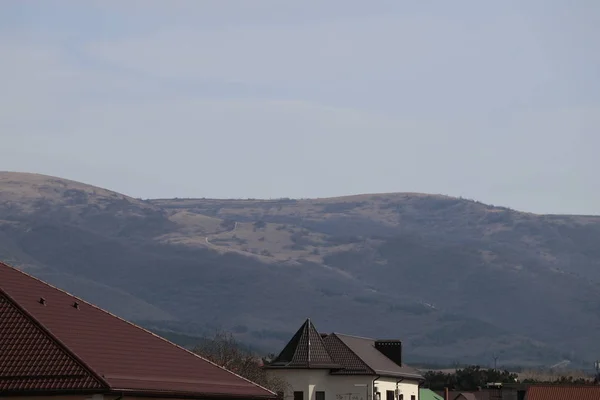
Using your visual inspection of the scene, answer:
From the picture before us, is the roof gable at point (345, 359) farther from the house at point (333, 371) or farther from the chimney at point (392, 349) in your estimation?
the chimney at point (392, 349)

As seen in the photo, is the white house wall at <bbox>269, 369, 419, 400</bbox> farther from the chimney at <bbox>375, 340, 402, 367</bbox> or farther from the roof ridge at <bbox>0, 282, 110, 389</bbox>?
the roof ridge at <bbox>0, 282, 110, 389</bbox>

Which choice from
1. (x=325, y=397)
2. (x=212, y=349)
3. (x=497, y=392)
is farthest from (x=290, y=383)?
(x=497, y=392)

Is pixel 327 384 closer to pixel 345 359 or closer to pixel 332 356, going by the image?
pixel 345 359

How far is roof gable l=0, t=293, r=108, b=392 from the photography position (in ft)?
113

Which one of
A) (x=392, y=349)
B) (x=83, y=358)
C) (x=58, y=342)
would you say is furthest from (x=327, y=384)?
(x=83, y=358)

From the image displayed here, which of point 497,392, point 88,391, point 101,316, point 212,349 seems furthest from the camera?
point 497,392

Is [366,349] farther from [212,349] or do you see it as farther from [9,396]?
[9,396]

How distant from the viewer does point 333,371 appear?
101500mm

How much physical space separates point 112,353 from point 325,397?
62850 mm

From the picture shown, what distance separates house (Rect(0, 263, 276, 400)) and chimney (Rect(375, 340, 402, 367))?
243ft

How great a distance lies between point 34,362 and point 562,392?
93.5m

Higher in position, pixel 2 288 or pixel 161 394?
pixel 2 288

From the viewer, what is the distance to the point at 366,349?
112 m

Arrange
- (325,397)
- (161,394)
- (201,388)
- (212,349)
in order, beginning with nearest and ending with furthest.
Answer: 1. (161,394)
2. (201,388)
3. (325,397)
4. (212,349)
